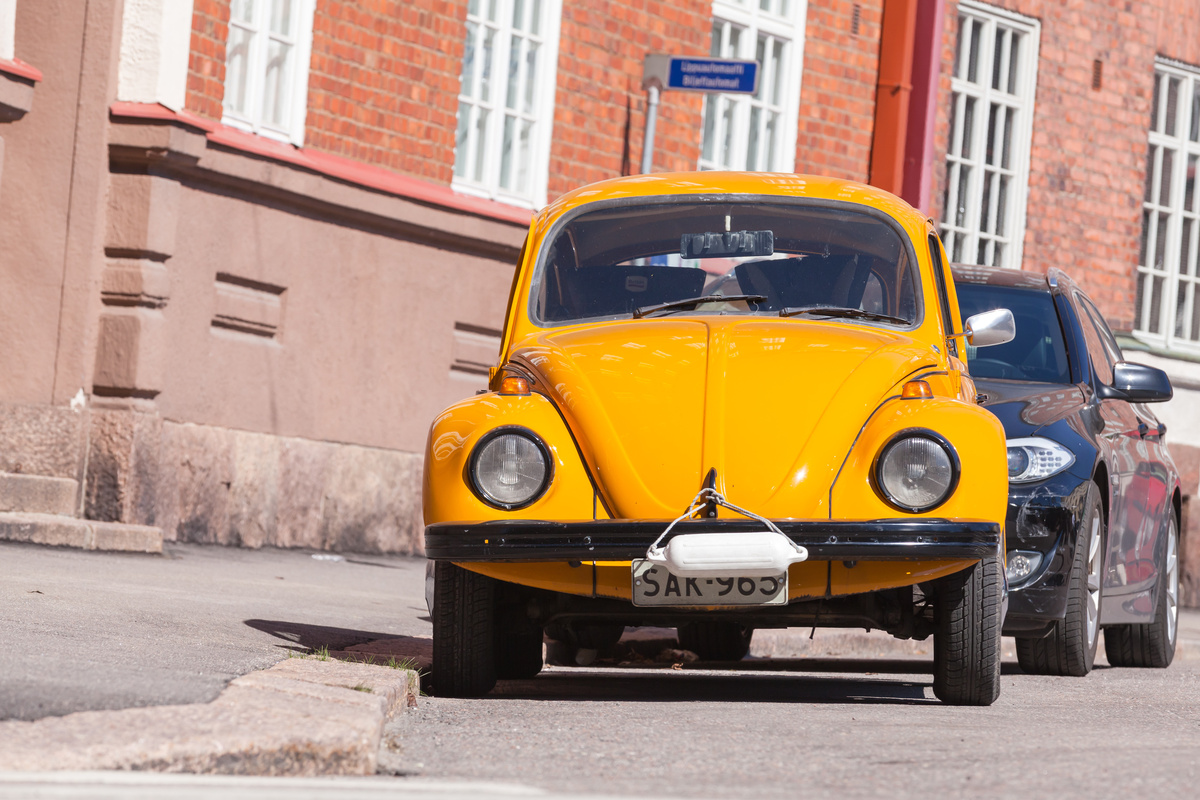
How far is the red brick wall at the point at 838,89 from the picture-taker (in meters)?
18.0

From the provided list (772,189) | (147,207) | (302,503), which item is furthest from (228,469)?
(772,189)

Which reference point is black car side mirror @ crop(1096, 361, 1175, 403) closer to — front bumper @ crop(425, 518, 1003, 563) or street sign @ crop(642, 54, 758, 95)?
front bumper @ crop(425, 518, 1003, 563)

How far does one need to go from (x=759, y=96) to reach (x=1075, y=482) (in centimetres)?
1082

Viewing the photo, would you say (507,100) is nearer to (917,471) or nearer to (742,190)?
(742,190)

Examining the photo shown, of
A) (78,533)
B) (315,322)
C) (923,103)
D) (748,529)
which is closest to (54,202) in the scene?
Answer: (315,322)

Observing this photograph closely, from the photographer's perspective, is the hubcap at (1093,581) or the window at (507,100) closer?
the hubcap at (1093,581)

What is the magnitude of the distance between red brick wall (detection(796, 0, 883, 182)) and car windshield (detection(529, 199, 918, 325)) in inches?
429

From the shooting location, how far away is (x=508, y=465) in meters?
5.87

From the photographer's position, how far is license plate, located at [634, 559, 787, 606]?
18.5 ft

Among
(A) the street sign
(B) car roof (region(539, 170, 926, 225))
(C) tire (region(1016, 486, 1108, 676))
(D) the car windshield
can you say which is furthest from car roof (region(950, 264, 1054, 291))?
(A) the street sign

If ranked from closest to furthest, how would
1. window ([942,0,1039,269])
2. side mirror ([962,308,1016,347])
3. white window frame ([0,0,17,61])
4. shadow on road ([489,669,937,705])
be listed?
shadow on road ([489,669,937,705]) < side mirror ([962,308,1016,347]) < white window frame ([0,0,17,61]) < window ([942,0,1039,269])

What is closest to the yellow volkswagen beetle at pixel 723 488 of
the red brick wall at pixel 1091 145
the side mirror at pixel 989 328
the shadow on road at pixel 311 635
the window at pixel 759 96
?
the side mirror at pixel 989 328

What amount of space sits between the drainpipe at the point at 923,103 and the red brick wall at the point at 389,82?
5679 mm

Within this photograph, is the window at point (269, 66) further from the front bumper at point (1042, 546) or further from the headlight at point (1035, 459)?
the front bumper at point (1042, 546)
